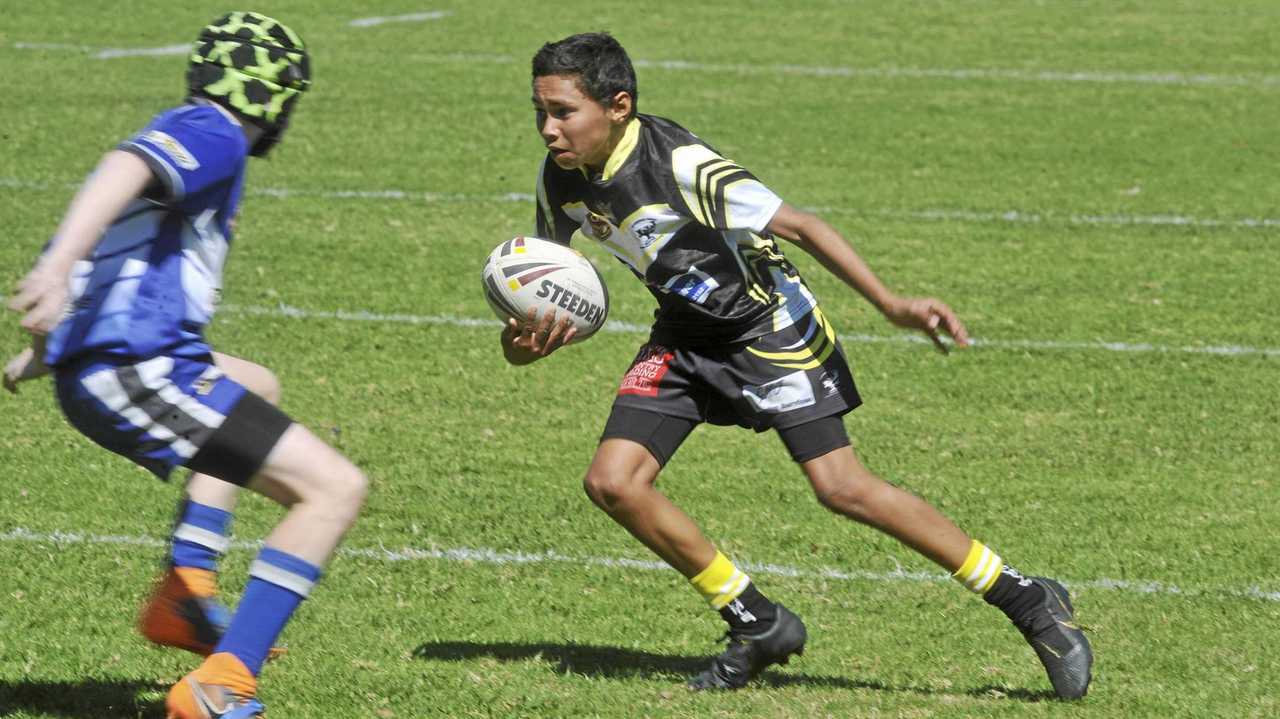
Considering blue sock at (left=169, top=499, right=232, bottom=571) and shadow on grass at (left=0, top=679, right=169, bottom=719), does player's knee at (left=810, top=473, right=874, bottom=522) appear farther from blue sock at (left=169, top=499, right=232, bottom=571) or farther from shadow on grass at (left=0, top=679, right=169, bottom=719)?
shadow on grass at (left=0, top=679, right=169, bottom=719)

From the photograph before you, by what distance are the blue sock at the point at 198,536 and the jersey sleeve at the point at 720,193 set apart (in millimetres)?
1572

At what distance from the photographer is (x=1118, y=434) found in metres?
7.87

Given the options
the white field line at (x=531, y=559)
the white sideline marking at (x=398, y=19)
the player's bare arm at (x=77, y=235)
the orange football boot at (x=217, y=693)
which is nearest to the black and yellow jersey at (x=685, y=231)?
the white field line at (x=531, y=559)

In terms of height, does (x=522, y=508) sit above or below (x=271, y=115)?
below

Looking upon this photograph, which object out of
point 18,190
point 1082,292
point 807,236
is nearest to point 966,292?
point 1082,292

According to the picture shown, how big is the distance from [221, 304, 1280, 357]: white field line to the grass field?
36 mm

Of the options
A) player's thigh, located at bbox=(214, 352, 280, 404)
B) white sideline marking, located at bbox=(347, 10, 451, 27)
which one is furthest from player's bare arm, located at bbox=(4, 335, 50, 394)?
white sideline marking, located at bbox=(347, 10, 451, 27)

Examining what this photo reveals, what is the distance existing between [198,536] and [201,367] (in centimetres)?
70

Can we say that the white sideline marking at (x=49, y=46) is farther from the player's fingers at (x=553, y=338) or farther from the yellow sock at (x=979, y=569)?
the yellow sock at (x=979, y=569)

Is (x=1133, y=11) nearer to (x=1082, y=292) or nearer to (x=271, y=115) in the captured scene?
(x=1082, y=292)

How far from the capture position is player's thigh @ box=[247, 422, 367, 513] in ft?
14.0

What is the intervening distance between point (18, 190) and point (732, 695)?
7923 millimetres

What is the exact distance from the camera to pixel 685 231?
205 inches

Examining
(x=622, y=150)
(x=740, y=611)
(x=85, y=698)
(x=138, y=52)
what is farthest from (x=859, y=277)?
(x=138, y=52)
